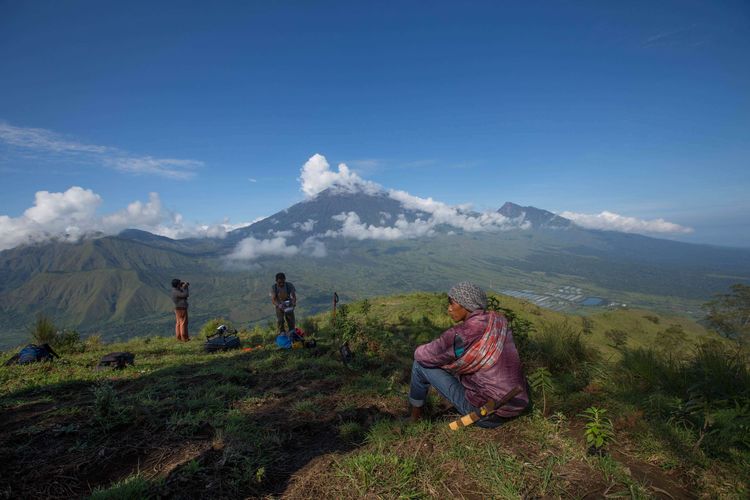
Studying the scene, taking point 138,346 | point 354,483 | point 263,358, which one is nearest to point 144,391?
point 263,358

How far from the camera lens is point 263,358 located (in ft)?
27.4

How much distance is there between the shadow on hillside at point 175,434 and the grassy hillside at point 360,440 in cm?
2

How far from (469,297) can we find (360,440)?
7.55 feet

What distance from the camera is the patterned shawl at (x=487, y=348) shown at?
12.3 feet

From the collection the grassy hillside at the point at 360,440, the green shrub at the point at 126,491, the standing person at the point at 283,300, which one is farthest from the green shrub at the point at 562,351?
the standing person at the point at 283,300

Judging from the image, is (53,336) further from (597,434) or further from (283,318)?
(597,434)

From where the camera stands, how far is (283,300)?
36.9 ft

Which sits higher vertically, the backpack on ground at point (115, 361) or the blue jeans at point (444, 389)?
the blue jeans at point (444, 389)

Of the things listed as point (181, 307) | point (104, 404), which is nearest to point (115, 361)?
point (104, 404)

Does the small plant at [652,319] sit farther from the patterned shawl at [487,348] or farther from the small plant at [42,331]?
the small plant at [42,331]

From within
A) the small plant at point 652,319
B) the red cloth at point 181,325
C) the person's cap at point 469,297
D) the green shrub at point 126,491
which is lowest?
the small plant at point 652,319

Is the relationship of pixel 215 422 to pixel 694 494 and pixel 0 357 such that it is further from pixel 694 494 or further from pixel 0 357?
pixel 0 357

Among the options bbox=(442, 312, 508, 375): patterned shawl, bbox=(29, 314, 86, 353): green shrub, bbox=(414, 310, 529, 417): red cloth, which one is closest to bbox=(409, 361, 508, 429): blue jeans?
bbox=(414, 310, 529, 417): red cloth

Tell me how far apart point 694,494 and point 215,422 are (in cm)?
526
